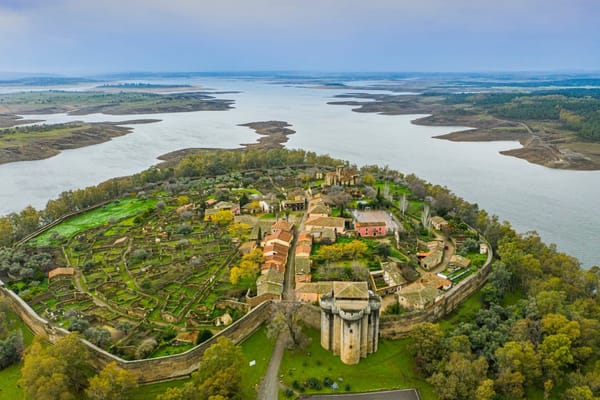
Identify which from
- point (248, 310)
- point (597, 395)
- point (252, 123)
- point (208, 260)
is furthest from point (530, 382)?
point (252, 123)

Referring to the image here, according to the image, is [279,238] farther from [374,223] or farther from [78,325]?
[78,325]

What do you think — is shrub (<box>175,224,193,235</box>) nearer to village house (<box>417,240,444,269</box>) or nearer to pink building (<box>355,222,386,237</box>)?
pink building (<box>355,222,386,237</box>)

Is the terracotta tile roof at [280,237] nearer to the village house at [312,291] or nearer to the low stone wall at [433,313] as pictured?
the village house at [312,291]

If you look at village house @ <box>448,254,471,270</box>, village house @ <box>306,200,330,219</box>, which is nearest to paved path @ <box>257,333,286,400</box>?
village house @ <box>448,254,471,270</box>

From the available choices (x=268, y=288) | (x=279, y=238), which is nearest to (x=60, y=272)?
(x=268, y=288)

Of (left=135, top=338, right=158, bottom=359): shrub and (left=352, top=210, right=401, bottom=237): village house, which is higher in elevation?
(left=352, top=210, right=401, bottom=237): village house

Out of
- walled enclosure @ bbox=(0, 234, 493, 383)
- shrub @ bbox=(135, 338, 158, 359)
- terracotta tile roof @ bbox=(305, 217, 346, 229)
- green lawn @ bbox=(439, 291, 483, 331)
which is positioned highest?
terracotta tile roof @ bbox=(305, 217, 346, 229)

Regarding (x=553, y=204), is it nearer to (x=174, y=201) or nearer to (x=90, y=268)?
(x=174, y=201)
